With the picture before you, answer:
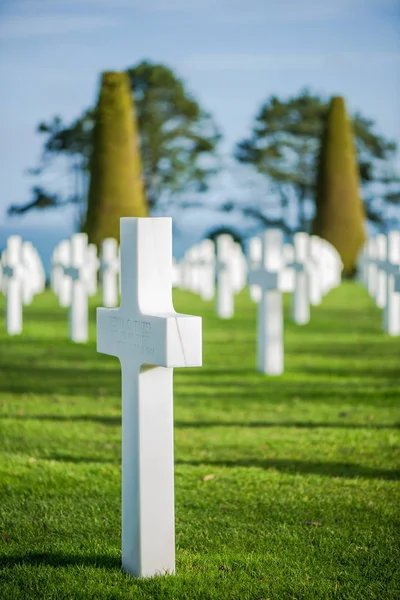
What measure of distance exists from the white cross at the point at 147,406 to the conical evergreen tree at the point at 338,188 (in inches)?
1197

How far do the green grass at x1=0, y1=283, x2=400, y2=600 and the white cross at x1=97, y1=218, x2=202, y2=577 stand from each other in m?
0.16

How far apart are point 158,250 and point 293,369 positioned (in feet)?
22.7

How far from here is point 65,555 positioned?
14.8 feet

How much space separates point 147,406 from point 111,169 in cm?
2551

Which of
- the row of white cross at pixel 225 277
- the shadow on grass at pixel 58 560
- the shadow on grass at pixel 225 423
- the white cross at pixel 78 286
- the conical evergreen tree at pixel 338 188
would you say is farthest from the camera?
the conical evergreen tree at pixel 338 188

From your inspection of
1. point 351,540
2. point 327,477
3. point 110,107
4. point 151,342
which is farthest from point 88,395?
point 110,107

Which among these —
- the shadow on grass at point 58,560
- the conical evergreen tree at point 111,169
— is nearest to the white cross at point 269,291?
the shadow on grass at point 58,560

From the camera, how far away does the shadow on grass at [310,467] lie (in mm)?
6156

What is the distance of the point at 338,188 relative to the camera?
34.4 meters

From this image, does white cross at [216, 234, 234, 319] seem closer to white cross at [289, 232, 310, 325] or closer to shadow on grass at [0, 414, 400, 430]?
white cross at [289, 232, 310, 325]

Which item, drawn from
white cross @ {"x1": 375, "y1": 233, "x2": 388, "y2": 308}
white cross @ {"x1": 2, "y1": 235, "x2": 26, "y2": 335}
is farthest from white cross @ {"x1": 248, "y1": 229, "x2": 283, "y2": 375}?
white cross @ {"x1": 375, "y1": 233, "x2": 388, "y2": 308}

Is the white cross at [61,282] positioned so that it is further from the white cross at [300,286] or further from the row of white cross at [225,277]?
the white cross at [300,286]

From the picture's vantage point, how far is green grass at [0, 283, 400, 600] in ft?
13.9

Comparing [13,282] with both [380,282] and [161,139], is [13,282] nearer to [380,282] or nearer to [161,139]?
[380,282]
